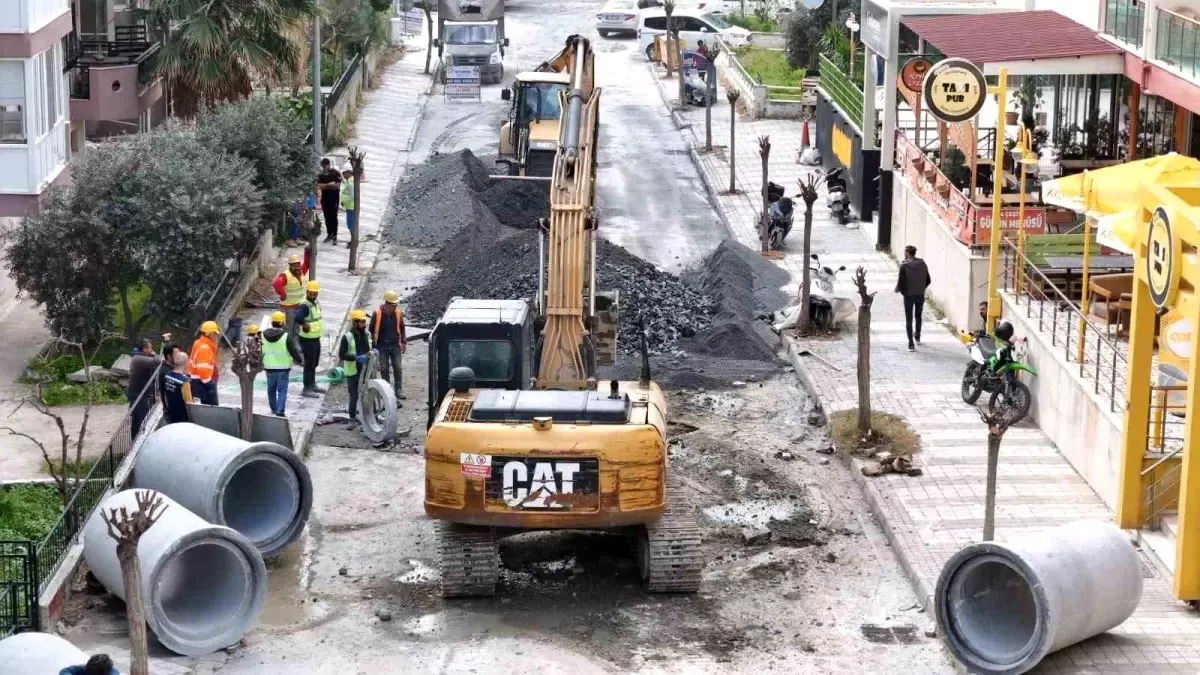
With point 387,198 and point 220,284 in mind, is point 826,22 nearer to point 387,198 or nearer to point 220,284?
point 387,198

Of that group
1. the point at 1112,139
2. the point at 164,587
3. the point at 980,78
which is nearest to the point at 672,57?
the point at 1112,139

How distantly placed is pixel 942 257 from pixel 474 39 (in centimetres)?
2652

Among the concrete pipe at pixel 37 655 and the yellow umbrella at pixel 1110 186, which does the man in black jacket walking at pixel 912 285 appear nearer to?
the yellow umbrella at pixel 1110 186

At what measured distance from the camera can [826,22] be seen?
50.3m

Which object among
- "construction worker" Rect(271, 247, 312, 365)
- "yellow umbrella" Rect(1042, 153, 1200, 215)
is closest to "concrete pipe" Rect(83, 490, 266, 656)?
"construction worker" Rect(271, 247, 312, 365)

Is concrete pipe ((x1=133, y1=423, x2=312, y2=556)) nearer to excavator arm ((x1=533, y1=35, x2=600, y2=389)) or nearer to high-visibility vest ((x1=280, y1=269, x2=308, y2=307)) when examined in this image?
excavator arm ((x1=533, y1=35, x2=600, y2=389))

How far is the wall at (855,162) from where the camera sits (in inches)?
1410

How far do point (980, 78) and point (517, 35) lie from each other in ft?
119

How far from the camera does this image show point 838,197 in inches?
1433

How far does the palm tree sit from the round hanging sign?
39.5ft

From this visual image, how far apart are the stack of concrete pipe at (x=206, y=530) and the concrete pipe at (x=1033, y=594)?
6069mm

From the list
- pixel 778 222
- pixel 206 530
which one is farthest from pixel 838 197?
pixel 206 530

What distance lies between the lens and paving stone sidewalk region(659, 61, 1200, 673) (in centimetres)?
1689

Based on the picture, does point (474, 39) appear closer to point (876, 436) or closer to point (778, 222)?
point (778, 222)
